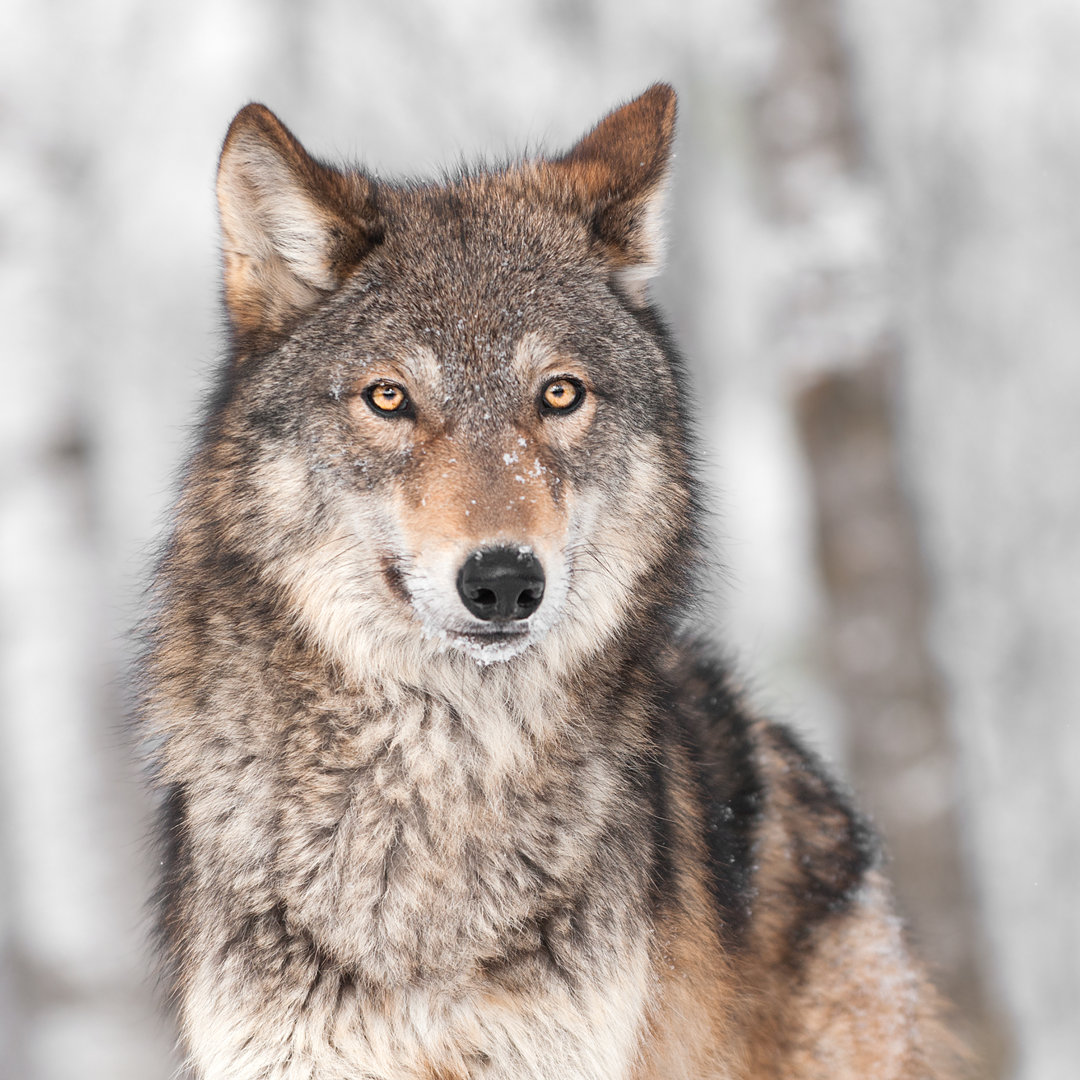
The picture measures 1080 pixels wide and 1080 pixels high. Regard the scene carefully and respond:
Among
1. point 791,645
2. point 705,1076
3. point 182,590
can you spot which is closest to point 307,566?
point 182,590

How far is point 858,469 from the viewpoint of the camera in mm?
7188

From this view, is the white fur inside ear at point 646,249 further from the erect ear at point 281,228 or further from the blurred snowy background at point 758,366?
the erect ear at point 281,228

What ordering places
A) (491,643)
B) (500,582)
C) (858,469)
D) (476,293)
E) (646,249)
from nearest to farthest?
(500,582) < (491,643) < (476,293) < (646,249) < (858,469)

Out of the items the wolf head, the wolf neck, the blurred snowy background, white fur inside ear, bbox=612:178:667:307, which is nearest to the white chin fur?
the wolf head

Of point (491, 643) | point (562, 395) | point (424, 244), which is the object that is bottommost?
point (491, 643)

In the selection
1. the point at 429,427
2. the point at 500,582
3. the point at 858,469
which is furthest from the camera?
the point at 858,469

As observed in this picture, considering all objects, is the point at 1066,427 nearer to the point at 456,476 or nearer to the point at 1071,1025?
the point at 1071,1025

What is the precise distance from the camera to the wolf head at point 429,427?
9.21ft

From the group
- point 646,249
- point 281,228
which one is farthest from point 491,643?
point 646,249

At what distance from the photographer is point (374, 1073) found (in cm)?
272

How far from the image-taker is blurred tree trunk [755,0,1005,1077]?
686cm

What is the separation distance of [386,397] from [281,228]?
0.53 m

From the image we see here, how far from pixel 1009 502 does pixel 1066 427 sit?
88 cm

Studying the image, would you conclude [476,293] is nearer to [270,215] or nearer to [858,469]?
[270,215]
